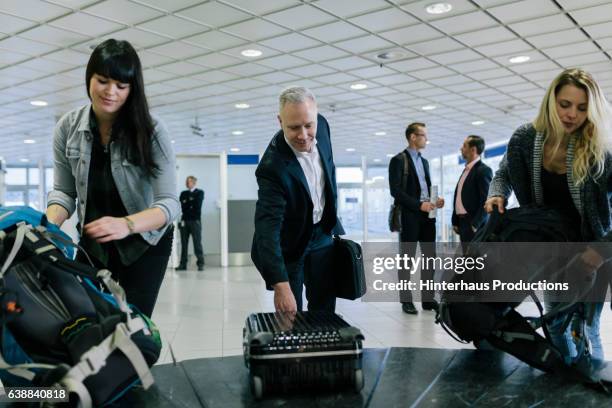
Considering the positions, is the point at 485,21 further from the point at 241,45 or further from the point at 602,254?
the point at 602,254

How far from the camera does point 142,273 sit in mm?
1608

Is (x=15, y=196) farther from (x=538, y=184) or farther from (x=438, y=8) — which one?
(x=538, y=184)

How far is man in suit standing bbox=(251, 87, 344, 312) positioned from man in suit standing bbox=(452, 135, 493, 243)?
2.74 metres

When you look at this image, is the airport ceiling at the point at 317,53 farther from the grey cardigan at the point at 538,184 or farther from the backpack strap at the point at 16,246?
the backpack strap at the point at 16,246

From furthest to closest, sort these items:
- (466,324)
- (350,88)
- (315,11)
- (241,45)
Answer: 1. (350,88)
2. (241,45)
3. (315,11)
4. (466,324)

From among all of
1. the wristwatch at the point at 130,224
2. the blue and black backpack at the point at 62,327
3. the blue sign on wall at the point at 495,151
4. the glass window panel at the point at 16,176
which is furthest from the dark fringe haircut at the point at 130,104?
the glass window panel at the point at 16,176

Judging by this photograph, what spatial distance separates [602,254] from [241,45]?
5.24m

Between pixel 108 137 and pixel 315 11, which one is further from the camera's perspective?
pixel 315 11

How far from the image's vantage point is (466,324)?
56.8 inches

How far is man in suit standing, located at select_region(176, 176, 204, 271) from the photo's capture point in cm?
882

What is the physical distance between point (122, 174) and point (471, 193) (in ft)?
11.7

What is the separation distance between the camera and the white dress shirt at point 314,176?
6.36 feet

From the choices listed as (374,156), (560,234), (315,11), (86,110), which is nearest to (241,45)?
(315,11)

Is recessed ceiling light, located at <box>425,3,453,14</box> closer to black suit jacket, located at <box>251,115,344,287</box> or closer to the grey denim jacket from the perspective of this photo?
black suit jacket, located at <box>251,115,344,287</box>
